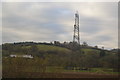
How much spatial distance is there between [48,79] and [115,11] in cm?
333

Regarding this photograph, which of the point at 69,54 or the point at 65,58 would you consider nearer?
the point at 65,58

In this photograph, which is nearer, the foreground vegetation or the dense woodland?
the foreground vegetation

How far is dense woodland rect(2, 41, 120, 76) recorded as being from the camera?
875cm

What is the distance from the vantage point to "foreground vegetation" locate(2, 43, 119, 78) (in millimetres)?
7965

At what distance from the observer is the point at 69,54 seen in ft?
32.7

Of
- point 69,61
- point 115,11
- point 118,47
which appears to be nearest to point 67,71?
point 69,61

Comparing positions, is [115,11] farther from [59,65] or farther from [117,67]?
[59,65]

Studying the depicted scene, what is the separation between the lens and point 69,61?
379 inches

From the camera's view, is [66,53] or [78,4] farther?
[66,53]

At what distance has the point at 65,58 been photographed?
9633mm

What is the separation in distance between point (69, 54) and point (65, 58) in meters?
0.39

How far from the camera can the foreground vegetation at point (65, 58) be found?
7.96 m

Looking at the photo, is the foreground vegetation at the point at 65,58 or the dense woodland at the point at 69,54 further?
A: the dense woodland at the point at 69,54

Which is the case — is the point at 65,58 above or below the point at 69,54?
below
